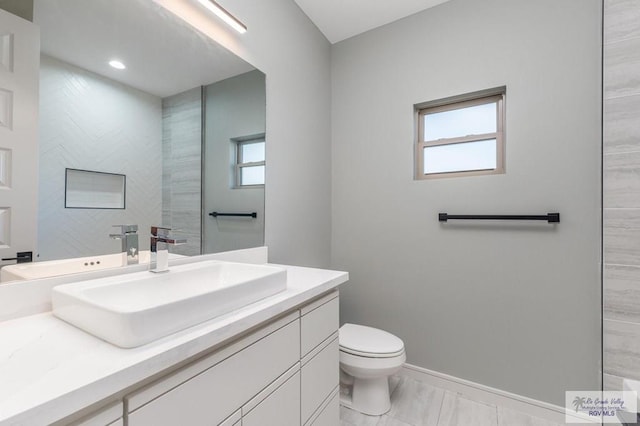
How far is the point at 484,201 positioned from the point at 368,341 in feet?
3.75

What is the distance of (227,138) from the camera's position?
1.47m

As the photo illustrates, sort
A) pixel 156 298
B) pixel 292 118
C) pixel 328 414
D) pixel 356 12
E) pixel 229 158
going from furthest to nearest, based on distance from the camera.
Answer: pixel 356 12
pixel 292 118
pixel 229 158
pixel 328 414
pixel 156 298

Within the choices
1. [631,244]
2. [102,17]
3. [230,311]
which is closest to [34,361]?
[230,311]

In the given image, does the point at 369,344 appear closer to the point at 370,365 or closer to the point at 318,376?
the point at 370,365

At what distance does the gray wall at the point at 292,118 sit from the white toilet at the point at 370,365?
0.64m

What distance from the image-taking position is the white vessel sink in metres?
0.61

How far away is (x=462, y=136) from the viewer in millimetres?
1938

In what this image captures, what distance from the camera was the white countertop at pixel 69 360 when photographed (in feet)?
1.43

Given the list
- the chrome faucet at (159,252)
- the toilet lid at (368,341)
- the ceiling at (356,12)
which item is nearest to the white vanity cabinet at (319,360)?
the toilet lid at (368,341)

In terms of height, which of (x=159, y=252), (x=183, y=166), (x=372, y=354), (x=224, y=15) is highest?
(x=224, y=15)

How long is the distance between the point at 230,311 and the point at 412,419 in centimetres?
144

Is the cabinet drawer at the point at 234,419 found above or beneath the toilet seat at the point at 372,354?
above

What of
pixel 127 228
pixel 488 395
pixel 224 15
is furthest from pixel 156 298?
pixel 488 395

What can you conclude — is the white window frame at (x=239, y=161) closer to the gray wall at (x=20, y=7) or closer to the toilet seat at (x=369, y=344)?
the gray wall at (x=20, y=7)
